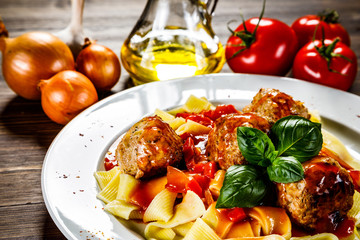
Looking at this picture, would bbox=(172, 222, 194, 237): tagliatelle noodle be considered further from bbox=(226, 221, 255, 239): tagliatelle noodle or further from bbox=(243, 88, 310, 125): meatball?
bbox=(243, 88, 310, 125): meatball

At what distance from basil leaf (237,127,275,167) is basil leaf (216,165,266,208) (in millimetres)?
121

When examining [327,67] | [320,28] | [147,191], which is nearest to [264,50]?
[327,67]

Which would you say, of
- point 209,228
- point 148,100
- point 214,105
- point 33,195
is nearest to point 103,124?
point 148,100

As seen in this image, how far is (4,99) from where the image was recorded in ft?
20.9

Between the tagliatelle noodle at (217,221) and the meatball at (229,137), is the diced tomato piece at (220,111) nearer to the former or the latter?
the meatball at (229,137)

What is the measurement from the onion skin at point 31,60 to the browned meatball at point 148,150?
86.4 inches

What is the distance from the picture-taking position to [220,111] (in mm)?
5293

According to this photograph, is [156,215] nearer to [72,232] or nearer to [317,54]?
[72,232]

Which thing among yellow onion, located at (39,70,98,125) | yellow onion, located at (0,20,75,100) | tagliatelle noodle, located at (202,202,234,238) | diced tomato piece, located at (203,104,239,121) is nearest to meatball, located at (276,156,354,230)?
tagliatelle noodle, located at (202,202,234,238)

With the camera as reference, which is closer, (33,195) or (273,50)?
(33,195)

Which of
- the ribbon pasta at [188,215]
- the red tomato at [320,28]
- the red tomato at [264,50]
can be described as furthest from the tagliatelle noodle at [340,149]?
the red tomato at [320,28]

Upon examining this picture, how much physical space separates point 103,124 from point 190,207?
5.50ft

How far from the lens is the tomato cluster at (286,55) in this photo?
620 centimetres

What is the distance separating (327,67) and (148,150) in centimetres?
332
